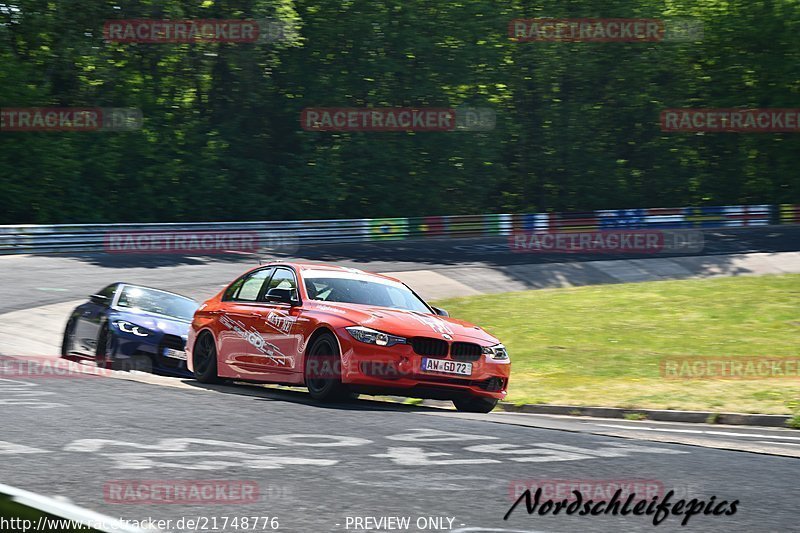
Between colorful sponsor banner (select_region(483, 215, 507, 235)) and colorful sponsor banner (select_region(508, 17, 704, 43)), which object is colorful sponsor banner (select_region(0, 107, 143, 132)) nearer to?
colorful sponsor banner (select_region(483, 215, 507, 235))

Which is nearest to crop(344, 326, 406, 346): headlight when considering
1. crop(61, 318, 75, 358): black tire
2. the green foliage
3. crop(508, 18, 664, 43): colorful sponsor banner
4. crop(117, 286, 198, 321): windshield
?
crop(117, 286, 198, 321): windshield

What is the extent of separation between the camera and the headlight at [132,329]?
48.3 feet

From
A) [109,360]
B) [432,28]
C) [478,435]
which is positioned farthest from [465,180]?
[478,435]

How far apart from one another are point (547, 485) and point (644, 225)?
38170 mm

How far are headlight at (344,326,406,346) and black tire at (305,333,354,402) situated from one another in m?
0.21

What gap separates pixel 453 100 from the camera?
157 feet

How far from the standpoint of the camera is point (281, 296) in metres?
11.7

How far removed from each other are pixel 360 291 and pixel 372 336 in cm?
140

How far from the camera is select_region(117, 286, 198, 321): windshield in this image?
15617mm

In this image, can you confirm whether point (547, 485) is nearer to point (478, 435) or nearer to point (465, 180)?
point (478, 435)

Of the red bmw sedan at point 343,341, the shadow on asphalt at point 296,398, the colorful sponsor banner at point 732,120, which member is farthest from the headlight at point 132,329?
the colorful sponsor banner at point 732,120

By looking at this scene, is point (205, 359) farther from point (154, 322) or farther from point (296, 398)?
point (154, 322)

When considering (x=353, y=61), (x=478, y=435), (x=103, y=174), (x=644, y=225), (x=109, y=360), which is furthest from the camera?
(x=353, y=61)

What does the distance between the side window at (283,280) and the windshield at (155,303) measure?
3437 millimetres
